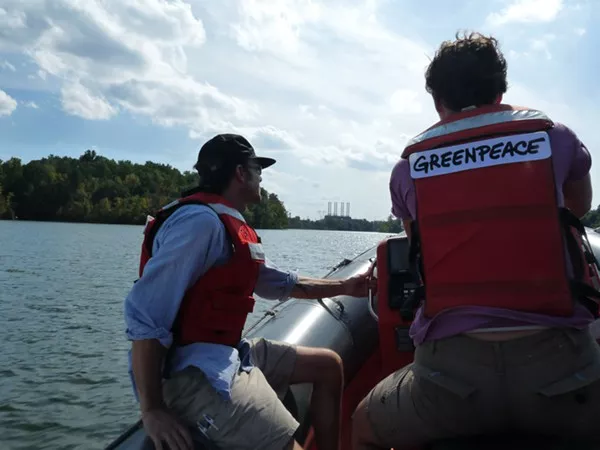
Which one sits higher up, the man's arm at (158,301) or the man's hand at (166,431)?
the man's arm at (158,301)

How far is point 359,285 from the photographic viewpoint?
284 centimetres

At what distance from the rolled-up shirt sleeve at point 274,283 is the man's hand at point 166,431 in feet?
2.72

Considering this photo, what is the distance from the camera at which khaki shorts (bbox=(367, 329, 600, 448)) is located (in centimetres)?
138

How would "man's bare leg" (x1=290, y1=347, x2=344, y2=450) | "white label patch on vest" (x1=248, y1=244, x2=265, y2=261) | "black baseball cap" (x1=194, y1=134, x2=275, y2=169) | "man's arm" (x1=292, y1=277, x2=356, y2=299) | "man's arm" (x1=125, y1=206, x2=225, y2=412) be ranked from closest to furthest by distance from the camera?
1. "man's arm" (x1=125, y1=206, x2=225, y2=412)
2. "white label patch on vest" (x1=248, y1=244, x2=265, y2=261)
3. "black baseball cap" (x1=194, y1=134, x2=275, y2=169)
4. "man's bare leg" (x1=290, y1=347, x2=344, y2=450)
5. "man's arm" (x1=292, y1=277, x2=356, y2=299)

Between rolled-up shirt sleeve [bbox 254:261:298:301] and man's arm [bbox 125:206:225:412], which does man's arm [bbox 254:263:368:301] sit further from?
man's arm [bbox 125:206:225:412]

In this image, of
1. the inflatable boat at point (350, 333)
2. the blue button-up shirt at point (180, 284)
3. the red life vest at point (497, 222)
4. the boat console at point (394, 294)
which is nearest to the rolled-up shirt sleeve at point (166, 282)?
the blue button-up shirt at point (180, 284)

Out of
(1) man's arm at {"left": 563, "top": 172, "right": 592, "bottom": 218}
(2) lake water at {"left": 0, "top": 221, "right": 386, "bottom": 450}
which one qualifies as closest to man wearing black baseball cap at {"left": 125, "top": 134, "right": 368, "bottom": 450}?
(1) man's arm at {"left": 563, "top": 172, "right": 592, "bottom": 218}

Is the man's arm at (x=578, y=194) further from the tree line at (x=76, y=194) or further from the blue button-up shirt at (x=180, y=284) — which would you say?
the tree line at (x=76, y=194)

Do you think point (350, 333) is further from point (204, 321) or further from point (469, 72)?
point (469, 72)

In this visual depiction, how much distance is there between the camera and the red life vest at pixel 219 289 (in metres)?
1.89

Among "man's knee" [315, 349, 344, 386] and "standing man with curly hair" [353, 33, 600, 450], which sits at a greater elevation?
"standing man with curly hair" [353, 33, 600, 450]

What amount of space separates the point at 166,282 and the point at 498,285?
949 millimetres

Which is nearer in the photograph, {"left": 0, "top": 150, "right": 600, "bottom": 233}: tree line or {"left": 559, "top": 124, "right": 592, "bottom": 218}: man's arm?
{"left": 559, "top": 124, "right": 592, "bottom": 218}: man's arm

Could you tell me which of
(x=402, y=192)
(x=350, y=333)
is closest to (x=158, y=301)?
(x=402, y=192)
